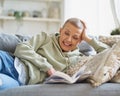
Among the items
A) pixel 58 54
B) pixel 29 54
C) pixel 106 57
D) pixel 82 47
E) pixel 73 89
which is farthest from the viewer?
pixel 82 47

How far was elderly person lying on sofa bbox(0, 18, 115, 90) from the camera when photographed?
1.61m

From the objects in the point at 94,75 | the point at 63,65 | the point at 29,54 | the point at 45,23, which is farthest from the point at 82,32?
the point at 45,23

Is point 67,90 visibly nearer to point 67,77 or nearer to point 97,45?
point 67,77

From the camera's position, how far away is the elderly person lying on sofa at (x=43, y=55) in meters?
1.61

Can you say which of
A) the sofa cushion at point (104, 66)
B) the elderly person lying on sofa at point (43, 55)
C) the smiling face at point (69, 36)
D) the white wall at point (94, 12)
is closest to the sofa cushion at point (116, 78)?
the sofa cushion at point (104, 66)

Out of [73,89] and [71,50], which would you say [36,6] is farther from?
[73,89]

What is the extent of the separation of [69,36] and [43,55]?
0.22m

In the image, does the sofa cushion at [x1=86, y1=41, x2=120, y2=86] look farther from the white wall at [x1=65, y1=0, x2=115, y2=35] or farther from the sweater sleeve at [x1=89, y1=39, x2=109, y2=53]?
the white wall at [x1=65, y1=0, x2=115, y2=35]

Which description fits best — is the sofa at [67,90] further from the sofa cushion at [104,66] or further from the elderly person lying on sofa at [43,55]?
the elderly person lying on sofa at [43,55]

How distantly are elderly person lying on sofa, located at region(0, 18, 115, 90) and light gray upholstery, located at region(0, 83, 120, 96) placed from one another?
0.45ft

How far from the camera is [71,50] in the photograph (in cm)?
190

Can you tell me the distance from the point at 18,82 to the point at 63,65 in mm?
339

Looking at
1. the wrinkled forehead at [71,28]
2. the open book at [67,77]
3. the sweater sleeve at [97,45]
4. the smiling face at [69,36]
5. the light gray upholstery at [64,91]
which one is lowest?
the light gray upholstery at [64,91]

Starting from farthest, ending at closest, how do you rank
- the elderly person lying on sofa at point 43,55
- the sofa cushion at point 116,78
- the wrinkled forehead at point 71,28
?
the wrinkled forehead at point 71,28, the elderly person lying on sofa at point 43,55, the sofa cushion at point 116,78
